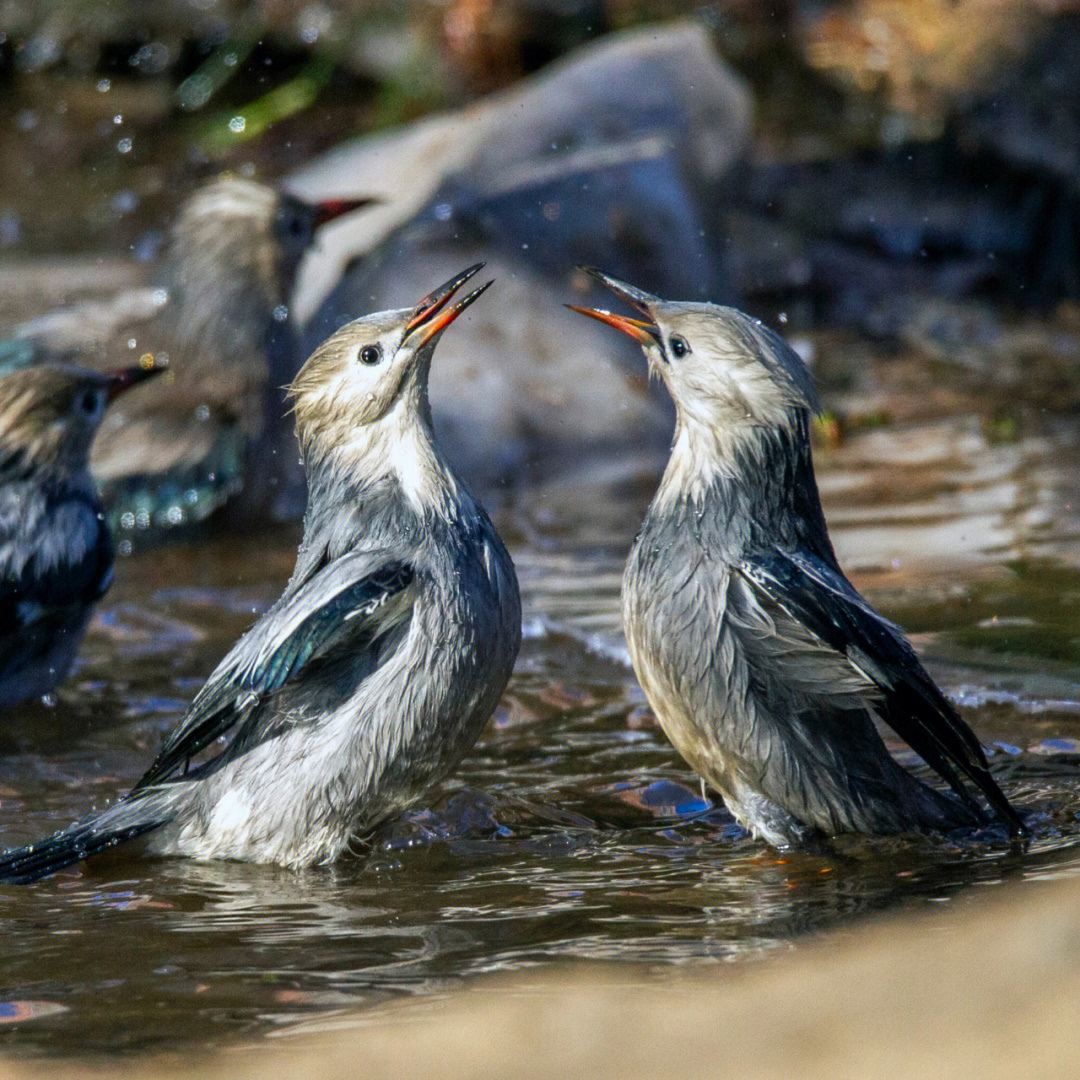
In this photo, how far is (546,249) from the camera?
9.12 m

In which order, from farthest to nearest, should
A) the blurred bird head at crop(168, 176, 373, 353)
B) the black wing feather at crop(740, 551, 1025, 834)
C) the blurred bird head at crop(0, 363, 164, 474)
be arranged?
the blurred bird head at crop(168, 176, 373, 353), the blurred bird head at crop(0, 363, 164, 474), the black wing feather at crop(740, 551, 1025, 834)

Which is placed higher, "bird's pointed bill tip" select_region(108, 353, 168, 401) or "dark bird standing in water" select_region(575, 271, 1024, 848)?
"bird's pointed bill tip" select_region(108, 353, 168, 401)

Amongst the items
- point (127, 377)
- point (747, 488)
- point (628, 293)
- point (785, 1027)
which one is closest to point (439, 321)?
point (628, 293)

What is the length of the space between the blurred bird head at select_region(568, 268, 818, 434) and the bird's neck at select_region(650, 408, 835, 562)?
1.3 inches

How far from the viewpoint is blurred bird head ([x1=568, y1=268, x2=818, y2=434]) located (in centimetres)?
440

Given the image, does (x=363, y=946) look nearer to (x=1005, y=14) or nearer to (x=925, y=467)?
(x=925, y=467)

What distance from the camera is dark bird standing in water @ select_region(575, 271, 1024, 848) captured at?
168 inches

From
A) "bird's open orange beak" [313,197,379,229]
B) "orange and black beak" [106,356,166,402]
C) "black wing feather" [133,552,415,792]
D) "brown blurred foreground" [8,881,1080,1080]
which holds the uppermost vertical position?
"bird's open orange beak" [313,197,379,229]

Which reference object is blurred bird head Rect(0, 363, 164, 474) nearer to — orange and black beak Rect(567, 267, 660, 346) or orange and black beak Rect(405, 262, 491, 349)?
orange and black beak Rect(405, 262, 491, 349)

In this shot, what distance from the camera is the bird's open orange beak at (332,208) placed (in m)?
8.16

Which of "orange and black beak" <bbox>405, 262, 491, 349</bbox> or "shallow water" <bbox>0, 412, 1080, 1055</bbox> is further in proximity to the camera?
"orange and black beak" <bbox>405, 262, 491, 349</bbox>

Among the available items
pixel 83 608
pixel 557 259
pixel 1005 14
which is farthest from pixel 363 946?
pixel 1005 14

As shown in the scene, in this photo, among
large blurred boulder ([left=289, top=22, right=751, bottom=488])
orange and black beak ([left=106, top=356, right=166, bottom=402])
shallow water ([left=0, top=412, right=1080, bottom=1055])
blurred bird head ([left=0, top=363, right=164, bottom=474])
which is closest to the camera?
shallow water ([left=0, top=412, right=1080, bottom=1055])

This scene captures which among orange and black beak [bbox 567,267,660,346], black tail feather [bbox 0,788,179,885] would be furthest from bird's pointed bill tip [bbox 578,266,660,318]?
black tail feather [bbox 0,788,179,885]
